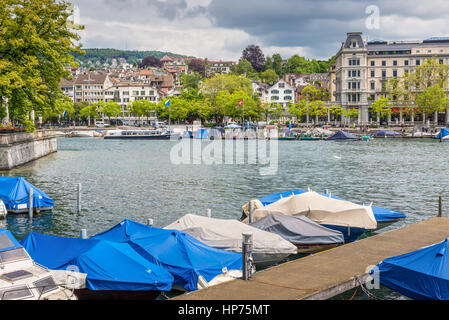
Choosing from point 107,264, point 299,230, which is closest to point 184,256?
point 107,264

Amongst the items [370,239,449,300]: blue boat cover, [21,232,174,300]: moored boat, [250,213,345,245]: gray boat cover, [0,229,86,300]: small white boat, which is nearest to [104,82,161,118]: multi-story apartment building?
[250,213,345,245]: gray boat cover

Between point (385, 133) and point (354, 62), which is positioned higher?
point (354, 62)

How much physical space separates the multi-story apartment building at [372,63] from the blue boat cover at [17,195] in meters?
125

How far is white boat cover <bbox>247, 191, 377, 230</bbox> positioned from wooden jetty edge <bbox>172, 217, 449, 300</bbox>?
3.23m

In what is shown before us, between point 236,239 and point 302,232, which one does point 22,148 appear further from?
point 236,239

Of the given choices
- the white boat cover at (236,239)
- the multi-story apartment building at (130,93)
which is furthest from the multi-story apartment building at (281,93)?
the white boat cover at (236,239)

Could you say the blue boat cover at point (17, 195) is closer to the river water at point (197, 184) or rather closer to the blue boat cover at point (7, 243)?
the river water at point (197, 184)

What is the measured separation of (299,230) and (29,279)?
1245cm

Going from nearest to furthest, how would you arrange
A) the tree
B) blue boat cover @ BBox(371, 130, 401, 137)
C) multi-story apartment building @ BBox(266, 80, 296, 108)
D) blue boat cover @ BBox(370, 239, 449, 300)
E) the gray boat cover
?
1. blue boat cover @ BBox(370, 239, 449, 300)
2. the gray boat cover
3. the tree
4. blue boat cover @ BBox(371, 130, 401, 137)
5. multi-story apartment building @ BBox(266, 80, 296, 108)

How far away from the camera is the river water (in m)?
32.7

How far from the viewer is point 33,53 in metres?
55.3

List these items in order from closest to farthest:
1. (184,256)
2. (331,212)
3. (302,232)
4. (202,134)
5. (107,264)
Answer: (107,264) → (184,256) → (302,232) → (331,212) → (202,134)

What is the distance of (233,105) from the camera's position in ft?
472

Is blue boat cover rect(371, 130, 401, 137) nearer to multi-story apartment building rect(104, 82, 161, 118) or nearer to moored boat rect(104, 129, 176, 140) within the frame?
moored boat rect(104, 129, 176, 140)
